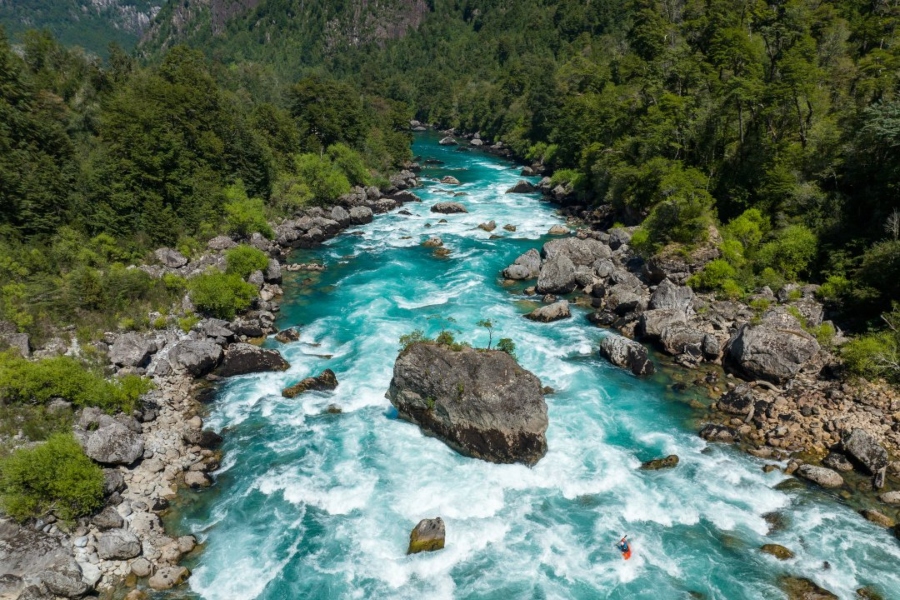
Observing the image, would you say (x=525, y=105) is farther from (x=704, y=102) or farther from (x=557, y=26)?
(x=557, y=26)

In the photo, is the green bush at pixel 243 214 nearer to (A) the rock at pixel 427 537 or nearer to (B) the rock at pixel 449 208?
(B) the rock at pixel 449 208

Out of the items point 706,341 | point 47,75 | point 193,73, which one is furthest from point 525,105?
point 706,341

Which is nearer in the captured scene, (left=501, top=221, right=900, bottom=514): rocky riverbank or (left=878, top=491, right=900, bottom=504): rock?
(left=878, top=491, right=900, bottom=504): rock

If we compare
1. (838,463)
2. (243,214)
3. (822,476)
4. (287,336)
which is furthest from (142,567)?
(243,214)

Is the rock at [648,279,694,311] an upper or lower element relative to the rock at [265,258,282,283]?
upper

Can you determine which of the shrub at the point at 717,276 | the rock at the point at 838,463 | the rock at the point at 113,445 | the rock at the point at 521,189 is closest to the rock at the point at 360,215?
the rock at the point at 521,189

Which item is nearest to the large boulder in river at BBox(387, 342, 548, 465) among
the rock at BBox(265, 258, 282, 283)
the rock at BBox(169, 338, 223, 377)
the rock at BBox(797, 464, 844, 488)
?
the rock at BBox(797, 464, 844, 488)

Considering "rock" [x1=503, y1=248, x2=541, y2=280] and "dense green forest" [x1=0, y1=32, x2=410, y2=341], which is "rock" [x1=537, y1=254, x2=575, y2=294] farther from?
"dense green forest" [x1=0, y1=32, x2=410, y2=341]
